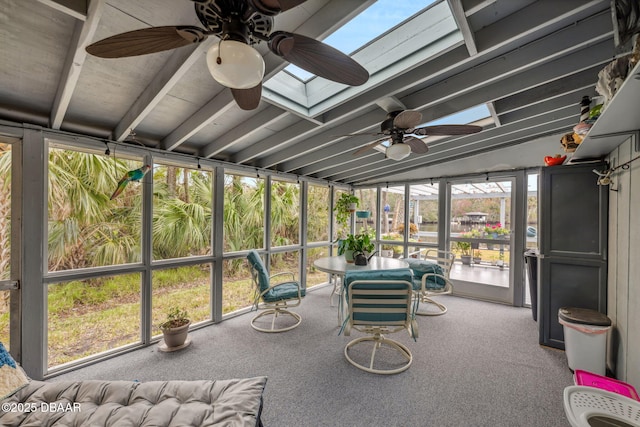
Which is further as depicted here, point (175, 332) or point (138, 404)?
point (175, 332)

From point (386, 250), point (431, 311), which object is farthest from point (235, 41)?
point (386, 250)

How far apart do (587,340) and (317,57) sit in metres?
3.21

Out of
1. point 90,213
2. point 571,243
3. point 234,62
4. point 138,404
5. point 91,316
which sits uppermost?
point 234,62

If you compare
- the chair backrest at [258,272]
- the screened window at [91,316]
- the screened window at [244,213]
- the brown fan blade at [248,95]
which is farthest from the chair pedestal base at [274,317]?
the brown fan blade at [248,95]

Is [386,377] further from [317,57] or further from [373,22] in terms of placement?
[373,22]

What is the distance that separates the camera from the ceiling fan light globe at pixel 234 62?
103cm

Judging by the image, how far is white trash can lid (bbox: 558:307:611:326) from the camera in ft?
7.53

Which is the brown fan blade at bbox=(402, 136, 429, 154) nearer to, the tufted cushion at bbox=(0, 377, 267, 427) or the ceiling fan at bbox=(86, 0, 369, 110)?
the ceiling fan at bbox=(86, 0, 369, 110)

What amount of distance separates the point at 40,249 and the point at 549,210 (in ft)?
16.5

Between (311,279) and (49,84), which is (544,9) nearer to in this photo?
(49,84)

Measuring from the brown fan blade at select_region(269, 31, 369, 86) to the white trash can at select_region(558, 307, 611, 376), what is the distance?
288cm

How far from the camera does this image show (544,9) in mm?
1539

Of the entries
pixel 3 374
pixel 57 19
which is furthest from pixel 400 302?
pixel 57 19

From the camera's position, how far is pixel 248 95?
5.03ft
